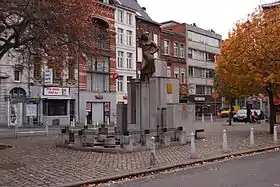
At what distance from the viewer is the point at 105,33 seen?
17.5 meters

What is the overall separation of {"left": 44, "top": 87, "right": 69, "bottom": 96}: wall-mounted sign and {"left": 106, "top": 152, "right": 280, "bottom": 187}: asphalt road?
30.7 meters

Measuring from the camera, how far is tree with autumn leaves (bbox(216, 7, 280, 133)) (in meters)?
20.2

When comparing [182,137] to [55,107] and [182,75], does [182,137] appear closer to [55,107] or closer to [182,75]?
[55,107]

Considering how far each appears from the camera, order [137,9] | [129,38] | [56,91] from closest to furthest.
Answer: [56,91], [129,38], [137,9]

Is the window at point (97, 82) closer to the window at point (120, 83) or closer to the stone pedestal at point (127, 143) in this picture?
the window at point (120, 83)

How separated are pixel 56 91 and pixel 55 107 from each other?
7.33 ft

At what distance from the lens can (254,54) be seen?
2064 centimetres

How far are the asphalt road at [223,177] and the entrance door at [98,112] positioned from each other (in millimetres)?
35302

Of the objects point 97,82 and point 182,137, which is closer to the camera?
point 182,137

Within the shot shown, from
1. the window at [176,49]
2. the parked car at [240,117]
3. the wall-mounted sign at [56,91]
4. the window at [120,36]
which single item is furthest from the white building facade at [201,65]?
the wall-mounted sign at [56,91]

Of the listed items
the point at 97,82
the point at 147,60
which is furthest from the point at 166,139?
the point at 97,82

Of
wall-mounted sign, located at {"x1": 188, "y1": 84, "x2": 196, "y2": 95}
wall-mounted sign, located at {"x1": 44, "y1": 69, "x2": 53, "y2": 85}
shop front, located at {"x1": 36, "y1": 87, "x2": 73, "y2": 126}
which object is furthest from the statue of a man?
wall-mounted sign, located at {"x1": 188, "y1": 84, "x2": 196, "y2": 95}

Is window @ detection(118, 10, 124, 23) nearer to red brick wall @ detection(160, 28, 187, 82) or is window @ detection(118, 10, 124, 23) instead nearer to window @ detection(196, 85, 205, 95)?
red brick wall @ detection(160, 28, 187, 82)

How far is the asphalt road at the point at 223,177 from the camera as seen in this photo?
8586 millimetres
